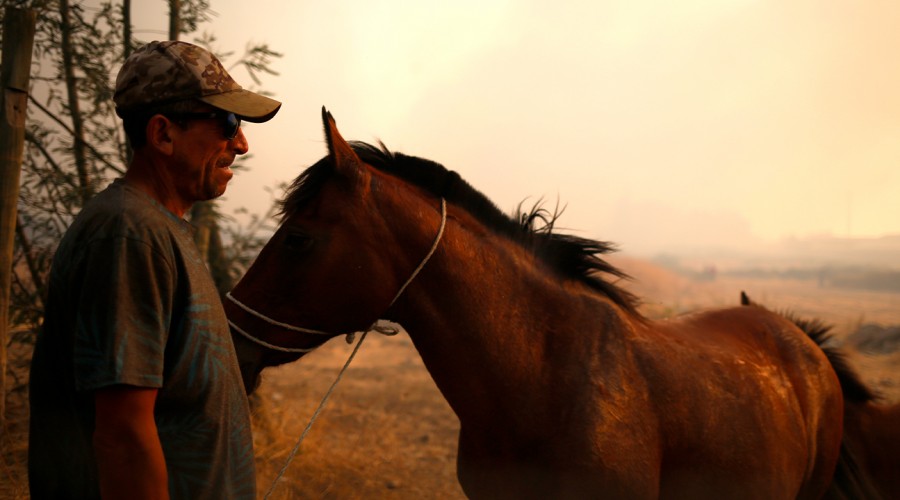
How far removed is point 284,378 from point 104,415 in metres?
7.30

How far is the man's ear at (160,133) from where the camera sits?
1172mm

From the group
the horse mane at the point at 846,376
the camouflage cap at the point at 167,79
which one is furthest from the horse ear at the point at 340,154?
the horse mane at the point at 846,376

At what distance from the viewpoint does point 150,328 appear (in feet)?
3.38

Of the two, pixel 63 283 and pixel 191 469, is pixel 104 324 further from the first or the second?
pixel 191 469

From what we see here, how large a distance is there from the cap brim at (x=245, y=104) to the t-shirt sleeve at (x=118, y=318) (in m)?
0.39

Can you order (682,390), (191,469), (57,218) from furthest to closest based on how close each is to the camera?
(57,218), (682,390), (191,469)

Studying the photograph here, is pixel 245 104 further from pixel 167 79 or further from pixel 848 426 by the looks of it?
pixel 848 426

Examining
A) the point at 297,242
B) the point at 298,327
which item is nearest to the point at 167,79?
the point at 297,242

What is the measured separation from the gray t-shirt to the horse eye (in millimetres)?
718

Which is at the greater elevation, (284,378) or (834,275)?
(834,275)

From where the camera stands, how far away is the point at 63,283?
1.07 meters

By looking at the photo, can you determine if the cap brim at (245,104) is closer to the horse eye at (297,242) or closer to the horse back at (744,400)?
the horse eye at (297,242)

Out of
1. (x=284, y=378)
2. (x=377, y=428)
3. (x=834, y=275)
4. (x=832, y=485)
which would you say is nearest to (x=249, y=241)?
(x=377, y=428)

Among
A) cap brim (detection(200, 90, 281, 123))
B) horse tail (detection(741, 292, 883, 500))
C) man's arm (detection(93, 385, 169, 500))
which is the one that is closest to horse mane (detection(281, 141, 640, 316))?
cap brim (detection(200, 90, 281, 123))
